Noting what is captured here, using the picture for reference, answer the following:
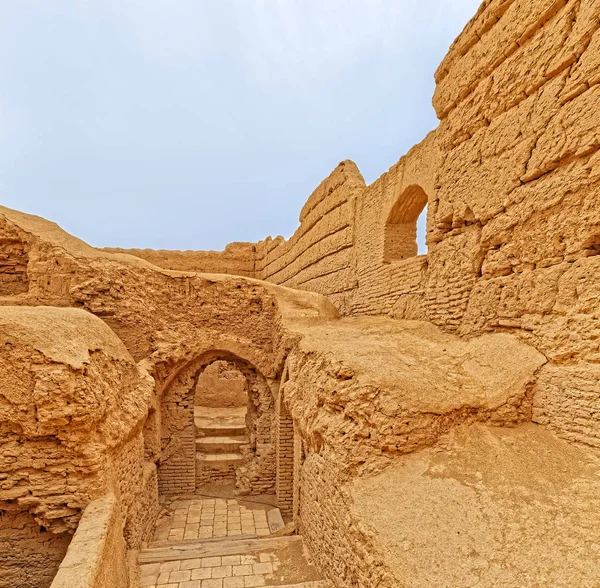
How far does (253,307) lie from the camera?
27.8 feet

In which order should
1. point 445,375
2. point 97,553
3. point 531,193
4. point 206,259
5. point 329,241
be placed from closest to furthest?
point 97,553 < point 531,193 < point 445,375 < point 329,241 < point 206,259

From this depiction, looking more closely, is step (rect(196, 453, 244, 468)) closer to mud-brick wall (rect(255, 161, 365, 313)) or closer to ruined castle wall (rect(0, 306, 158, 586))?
ruined castle wall (rect(0, 306, 158, 586))

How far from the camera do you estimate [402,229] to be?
26.2 feet

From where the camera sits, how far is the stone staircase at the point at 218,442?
9070mm

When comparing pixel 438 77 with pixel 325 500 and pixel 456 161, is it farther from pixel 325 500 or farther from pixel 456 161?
pixel 325 500

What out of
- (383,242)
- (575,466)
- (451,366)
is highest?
(383,242)

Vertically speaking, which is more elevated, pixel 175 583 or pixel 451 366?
pixel 451 366

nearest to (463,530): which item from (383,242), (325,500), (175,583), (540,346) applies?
(325,500)

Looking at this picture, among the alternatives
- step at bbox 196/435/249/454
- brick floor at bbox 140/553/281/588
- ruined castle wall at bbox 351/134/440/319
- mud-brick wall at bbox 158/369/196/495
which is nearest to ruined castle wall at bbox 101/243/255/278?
step at bbox 196/435/249/454

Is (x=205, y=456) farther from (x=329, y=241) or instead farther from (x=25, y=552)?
(x=329, y=241)

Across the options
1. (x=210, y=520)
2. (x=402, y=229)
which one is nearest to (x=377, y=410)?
(x=402, y=229)

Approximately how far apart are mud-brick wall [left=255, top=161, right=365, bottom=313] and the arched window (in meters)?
1.32

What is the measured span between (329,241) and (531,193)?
6373 millimetres

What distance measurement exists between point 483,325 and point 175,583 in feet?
16.2
